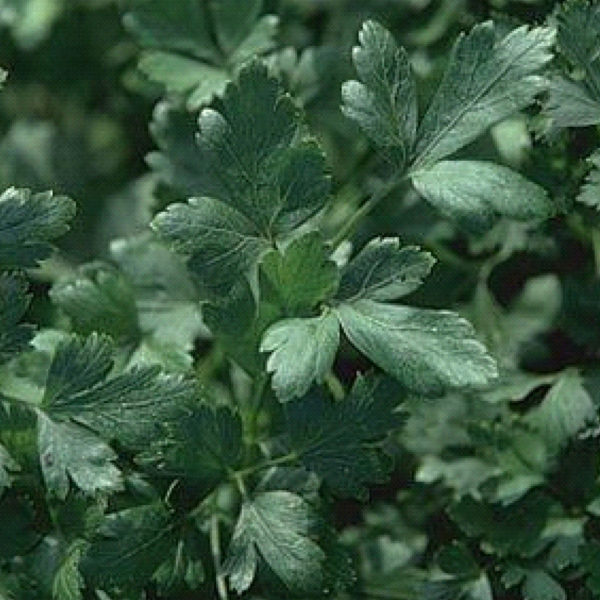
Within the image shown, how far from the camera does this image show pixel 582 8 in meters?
1.09

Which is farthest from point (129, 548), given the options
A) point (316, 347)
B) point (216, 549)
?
point (316, 347)

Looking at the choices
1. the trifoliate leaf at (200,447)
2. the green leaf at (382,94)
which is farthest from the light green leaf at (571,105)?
the trifoliate leaf at (200,447)

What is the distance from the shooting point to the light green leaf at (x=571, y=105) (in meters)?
1.10

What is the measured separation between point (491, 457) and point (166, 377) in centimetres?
35

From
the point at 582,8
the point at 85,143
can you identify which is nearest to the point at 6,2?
the point at 85,143

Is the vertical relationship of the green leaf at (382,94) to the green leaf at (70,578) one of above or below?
above

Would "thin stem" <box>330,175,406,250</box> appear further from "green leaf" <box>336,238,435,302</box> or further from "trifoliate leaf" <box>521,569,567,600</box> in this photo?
"trifoliate leaf" <box>521,569,567,600</box>

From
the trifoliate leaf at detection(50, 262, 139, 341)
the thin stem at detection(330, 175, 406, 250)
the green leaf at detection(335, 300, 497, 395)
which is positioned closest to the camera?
the green leaf at detection(335, 300, 497, 395)

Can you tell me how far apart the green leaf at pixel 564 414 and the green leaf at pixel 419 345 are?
0.23 meters

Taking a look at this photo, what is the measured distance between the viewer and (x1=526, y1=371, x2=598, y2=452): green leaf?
125 centimetres

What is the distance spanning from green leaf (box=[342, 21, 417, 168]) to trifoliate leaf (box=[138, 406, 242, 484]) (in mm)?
256

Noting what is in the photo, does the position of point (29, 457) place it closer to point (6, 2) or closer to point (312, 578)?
point (312, 578)

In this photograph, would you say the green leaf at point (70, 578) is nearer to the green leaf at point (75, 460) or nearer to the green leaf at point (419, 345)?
the green leaf at point (75, 460)

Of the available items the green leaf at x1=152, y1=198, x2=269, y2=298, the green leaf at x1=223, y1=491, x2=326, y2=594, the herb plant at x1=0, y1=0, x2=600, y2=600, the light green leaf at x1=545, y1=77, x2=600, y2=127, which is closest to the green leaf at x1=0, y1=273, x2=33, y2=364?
the herb plant at x1=0, y1=0, x2=600, y2=600
